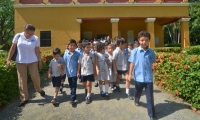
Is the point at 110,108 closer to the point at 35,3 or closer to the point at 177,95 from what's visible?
the point at 177,95

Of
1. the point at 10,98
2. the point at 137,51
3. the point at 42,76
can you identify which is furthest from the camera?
the point at 42,76

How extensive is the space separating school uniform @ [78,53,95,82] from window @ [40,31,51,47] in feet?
35.9

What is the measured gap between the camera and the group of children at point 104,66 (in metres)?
3.99

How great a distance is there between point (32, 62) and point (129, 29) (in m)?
14.7

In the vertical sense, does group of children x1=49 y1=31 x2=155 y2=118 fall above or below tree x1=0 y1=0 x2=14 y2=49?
below

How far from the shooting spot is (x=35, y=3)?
48.3ft

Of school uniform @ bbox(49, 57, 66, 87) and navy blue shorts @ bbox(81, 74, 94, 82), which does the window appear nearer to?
school uniform @ bbox(49, 57, 66, 87)

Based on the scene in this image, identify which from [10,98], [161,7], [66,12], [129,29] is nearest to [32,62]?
[10,98]

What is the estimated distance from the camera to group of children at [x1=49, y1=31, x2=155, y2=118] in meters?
3.99

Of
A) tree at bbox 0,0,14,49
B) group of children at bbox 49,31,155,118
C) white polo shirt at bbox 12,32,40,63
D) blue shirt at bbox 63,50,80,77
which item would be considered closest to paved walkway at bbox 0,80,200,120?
group of children at bbox 49,31,155,118

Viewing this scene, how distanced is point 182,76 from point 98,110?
2.21m

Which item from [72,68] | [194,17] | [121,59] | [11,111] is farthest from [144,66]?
[194,17]

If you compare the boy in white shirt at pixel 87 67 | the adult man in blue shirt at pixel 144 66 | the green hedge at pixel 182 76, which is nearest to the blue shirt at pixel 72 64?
the boy in white shirt at pixel 87 67

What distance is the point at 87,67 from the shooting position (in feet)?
15.2
